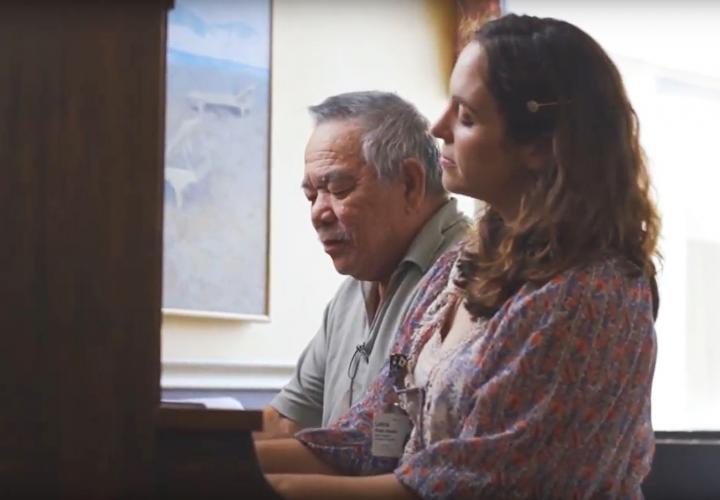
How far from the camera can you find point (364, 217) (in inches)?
112

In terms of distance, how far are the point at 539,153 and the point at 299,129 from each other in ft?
7.99

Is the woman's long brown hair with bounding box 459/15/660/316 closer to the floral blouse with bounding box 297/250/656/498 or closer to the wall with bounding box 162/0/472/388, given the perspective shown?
the floral blouse with bounding box 297/250/656/498

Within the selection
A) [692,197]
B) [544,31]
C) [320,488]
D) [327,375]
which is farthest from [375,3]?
[320,488]

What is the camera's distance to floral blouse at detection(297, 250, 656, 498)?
1.70 meters

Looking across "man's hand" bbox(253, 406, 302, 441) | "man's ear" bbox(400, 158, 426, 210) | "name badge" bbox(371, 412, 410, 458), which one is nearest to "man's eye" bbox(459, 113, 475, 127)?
"name badge" bbox(371, 412, 410, 458)

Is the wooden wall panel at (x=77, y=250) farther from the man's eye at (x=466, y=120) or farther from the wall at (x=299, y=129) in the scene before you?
the wall at (x=299, y=129)

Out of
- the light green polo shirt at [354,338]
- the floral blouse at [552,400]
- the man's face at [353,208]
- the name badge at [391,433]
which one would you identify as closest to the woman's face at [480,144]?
the floral blouse at [552,400]

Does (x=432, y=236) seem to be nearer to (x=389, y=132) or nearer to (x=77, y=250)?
(x=389, y=132)

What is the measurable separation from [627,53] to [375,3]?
0.91 metres

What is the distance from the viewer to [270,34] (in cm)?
425

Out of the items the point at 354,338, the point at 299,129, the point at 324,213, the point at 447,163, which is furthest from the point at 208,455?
the point at 299,129

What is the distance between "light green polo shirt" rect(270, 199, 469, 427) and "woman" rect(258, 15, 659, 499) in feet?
1.72

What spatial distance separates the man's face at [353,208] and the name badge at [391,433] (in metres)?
0.83

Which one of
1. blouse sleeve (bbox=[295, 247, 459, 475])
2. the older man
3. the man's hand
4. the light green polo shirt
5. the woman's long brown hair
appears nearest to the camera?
the woman's long brown hair
